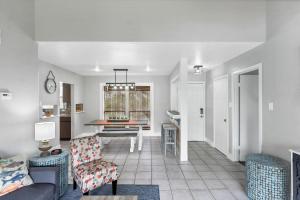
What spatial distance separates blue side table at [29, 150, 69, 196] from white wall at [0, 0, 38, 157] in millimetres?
379

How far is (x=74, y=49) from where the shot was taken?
11.4 ft

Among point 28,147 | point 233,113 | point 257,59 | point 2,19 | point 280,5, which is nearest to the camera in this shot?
point 2,19

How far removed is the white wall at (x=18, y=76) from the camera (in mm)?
2459

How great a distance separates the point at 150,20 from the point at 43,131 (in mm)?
2492

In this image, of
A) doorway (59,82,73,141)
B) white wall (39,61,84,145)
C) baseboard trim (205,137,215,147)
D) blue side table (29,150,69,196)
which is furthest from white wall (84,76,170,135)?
blue side table (29,150,69,196)

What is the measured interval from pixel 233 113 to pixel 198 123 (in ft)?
7.20

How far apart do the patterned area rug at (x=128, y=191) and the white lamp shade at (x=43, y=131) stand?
3.13ft

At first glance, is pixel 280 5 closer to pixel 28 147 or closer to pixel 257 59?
pixel 257 59

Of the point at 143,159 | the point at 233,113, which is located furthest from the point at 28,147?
the point at 233,113

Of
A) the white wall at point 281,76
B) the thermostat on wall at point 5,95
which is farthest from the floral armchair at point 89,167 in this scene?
the white wall at point 281,76

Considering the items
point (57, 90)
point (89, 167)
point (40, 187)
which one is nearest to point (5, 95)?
point (40, 187)

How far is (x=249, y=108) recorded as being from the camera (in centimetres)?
414

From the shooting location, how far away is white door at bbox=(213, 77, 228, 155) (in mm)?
4551

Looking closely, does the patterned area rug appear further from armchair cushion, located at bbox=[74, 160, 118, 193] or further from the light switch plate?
the light switch plate
